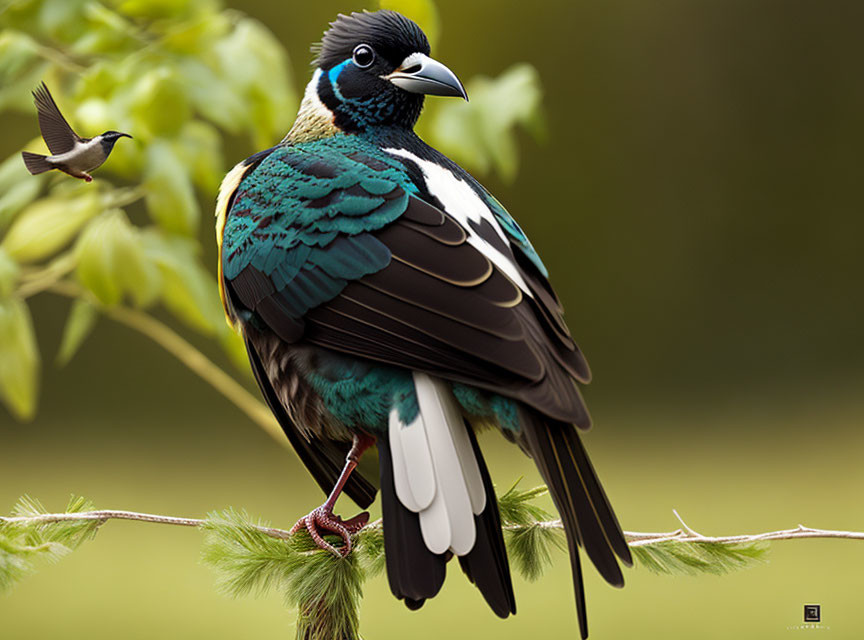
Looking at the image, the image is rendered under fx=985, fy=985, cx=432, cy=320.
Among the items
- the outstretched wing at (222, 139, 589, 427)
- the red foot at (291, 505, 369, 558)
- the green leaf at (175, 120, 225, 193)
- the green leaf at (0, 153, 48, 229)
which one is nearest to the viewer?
the outstretched wing at (222, 139, 589, 427)

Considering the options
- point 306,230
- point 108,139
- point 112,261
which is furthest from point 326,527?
point 112,261

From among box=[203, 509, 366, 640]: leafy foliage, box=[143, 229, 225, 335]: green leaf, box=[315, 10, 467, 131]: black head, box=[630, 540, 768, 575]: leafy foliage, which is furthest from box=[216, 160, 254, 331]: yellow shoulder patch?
box=[630, 540, 768, 575]: leafy foliage

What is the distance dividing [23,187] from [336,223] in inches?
20.2

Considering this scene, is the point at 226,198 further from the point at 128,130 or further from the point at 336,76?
the point at 128,130

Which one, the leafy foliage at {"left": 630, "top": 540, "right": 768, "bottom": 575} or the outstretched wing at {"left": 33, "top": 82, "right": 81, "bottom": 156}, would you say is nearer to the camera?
the outstretched wing at {"left": 33, "top": 82, "right": 81, "bottom": 156}

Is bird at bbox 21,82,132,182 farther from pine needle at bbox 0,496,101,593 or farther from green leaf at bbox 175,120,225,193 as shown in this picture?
green leaf at bbox 175,120,225,193

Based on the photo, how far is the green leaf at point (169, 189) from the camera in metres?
1.36

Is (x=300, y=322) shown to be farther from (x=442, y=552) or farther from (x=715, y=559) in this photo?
(x=715, y=559)

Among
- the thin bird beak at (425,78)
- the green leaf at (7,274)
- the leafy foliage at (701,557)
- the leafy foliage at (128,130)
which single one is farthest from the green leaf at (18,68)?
the leafy foliage at (701,557)

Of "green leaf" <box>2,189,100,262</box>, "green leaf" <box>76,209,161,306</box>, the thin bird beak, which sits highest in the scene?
the thin bird beak

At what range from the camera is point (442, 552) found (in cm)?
83

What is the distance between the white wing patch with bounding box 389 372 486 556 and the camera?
84 cm

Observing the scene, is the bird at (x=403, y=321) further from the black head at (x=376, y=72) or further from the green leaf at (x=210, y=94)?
the green leaf at (x=210, y=94)

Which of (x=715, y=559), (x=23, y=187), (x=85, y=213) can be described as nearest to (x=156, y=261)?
(x=85, y=213)
